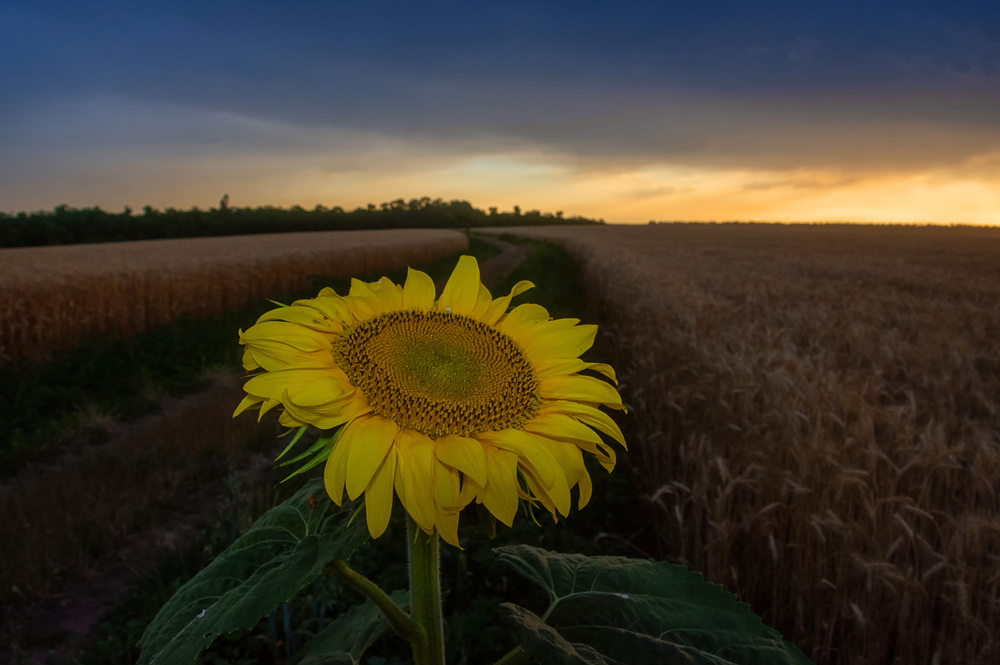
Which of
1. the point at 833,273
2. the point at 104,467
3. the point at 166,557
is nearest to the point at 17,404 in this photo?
the point at 104,467

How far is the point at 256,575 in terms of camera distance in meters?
0.99

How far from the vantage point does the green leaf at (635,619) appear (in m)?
0.98

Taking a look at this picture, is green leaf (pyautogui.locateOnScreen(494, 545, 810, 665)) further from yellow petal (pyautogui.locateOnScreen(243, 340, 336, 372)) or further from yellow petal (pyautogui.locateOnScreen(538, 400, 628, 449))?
yellow petal (pyautogui.locateOnScreen(243, 340, 336, 372))

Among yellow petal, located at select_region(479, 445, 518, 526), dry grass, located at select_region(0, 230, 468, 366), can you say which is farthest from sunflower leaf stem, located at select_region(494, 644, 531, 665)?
dry grass, located at select_region(0, 230, 468, 366)

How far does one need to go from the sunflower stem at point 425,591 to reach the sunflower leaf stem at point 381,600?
0.04 ft

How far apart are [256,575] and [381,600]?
194 mm

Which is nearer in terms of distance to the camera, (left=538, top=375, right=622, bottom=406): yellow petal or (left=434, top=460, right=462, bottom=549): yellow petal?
(left=434, top=460, right=462, bottom=549): yellow petal

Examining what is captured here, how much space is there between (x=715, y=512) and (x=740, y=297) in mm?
8862

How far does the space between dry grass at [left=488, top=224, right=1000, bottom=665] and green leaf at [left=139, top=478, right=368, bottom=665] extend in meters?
2.45

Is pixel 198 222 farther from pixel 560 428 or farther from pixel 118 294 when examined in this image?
pixel 560 428

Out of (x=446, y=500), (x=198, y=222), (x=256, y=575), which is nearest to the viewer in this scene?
(x=446, y=500)

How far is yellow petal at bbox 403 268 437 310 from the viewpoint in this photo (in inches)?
50.9

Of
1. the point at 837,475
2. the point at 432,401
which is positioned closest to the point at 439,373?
the point at 432,401

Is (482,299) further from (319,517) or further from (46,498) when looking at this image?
(46,498)
